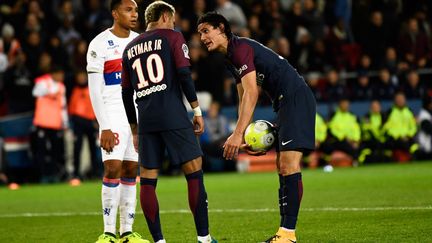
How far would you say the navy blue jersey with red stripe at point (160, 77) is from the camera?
8320 mm

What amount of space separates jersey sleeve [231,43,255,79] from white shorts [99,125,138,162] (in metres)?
1.48

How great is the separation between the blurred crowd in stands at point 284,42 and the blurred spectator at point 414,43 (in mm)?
25

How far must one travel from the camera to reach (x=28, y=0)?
21547mm

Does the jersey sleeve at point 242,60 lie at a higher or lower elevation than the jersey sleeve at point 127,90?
higher

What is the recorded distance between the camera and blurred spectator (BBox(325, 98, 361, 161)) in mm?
21562

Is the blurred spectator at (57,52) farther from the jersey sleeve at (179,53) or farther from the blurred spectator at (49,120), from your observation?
the jersey sleeve at (179,53)

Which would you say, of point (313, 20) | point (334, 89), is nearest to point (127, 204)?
point (334, 89)

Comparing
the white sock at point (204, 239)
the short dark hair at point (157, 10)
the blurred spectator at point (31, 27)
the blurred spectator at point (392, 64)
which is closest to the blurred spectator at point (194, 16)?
Answer: the blurred spectator at point (31, 27)

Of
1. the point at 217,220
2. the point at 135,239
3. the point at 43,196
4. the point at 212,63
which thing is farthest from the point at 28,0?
the point at 135,239

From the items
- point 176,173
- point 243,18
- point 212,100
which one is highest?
point 243,18

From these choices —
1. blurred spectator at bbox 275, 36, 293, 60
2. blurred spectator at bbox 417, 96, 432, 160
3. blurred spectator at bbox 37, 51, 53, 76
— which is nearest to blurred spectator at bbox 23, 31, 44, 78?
blurred spectator at bbox 37, 51, 53, 76

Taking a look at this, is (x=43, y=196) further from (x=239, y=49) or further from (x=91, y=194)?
(x=239, y=49)

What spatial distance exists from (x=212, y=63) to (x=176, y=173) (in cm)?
263

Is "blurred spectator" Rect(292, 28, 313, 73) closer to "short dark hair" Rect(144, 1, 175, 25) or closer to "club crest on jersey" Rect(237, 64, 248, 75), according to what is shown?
"club crest on jersey" Rect(237, 64, 248, 75)
